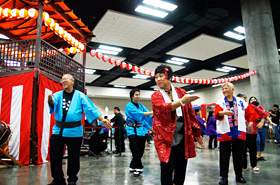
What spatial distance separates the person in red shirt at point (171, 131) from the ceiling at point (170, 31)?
6509 mm

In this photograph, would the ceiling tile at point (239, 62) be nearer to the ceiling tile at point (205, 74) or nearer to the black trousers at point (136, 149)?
the ceiling tile at point (205, 74)

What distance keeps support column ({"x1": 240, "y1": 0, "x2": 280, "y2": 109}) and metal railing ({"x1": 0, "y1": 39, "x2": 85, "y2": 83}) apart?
7.97 meters

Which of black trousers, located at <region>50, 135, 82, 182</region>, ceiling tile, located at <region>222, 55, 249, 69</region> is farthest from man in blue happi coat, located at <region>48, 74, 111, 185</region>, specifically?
ceiling tile, located at <region>222, 55, 249, 69</region>

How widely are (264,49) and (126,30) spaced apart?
6528 mm

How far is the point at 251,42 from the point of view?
9547 millimetres

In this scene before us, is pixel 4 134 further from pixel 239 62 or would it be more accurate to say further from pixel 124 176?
pixel 239 62

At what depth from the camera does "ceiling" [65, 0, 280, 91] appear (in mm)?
8219

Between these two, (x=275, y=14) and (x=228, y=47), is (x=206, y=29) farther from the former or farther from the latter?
(x=275, y=14)

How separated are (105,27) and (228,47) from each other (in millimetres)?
7375

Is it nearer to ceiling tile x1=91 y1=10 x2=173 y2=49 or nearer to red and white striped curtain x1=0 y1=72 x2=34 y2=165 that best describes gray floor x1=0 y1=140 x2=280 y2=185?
red and white striped curtain x1=0 y1=72 x2=34 y2=165

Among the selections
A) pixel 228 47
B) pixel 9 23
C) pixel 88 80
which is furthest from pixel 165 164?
pixel 88 80

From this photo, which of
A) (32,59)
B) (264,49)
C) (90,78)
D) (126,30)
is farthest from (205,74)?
(32,59)

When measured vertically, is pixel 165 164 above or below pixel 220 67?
below

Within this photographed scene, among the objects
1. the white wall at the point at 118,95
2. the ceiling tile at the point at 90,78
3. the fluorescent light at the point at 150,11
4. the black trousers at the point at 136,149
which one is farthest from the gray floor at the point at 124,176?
the white wall at the point at 118,95
